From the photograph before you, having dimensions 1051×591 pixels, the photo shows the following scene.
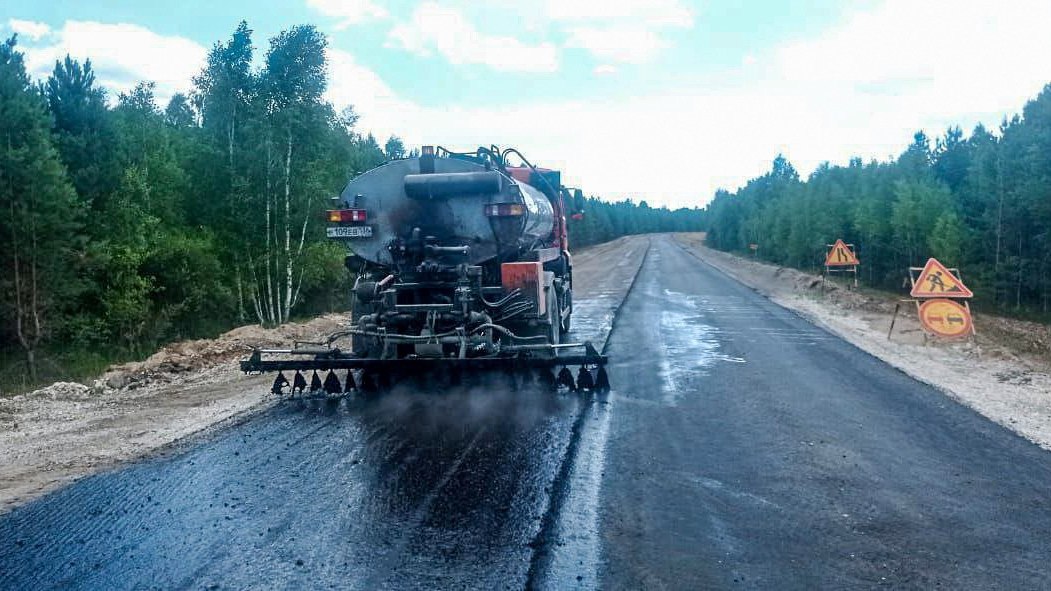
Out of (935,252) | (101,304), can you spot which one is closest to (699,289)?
(935,252)

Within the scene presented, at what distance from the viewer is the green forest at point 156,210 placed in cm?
1433

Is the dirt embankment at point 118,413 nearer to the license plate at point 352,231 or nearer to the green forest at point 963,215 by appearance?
the license plate at point 352,231

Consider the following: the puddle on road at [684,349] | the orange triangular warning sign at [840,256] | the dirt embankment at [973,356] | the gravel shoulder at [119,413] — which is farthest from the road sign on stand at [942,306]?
the gravel shoulder at [119,413]

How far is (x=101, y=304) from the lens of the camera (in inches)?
654

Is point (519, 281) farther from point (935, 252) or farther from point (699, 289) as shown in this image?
point (935, 252)

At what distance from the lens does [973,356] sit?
474 inches

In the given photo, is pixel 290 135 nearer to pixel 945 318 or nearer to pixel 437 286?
pixel 437 286

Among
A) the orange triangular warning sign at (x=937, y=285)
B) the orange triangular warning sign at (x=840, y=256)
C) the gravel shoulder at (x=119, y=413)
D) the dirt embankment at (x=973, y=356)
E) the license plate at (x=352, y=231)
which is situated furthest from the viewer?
the orange triangular warning sign at (x=840, y=256)

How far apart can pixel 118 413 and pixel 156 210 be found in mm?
14346

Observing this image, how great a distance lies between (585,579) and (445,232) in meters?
5.42

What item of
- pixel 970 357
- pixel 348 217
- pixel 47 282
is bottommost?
pixel 970 357

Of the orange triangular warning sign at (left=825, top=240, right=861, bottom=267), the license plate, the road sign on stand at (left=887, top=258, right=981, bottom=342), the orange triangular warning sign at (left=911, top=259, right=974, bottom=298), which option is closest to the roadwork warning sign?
the road sign on stand at (left=887, top=258, right=981, bottom=342)

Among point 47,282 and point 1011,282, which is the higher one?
point 47,282

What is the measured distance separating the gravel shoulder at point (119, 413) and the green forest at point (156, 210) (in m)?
2.84
